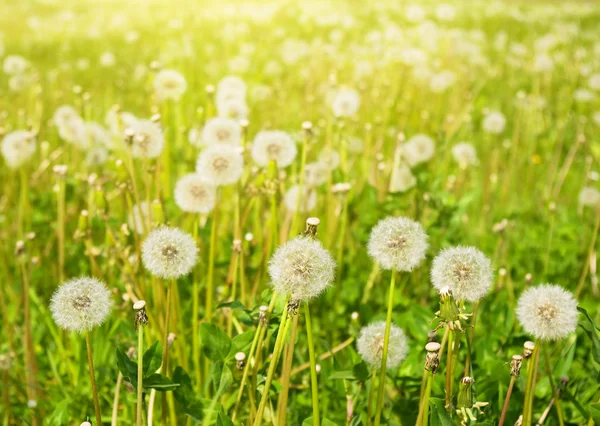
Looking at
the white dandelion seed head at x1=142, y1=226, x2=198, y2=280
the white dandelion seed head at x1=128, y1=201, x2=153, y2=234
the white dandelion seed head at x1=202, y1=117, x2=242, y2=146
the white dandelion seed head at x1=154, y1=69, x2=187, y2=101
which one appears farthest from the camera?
the white dandelion seed head at x1=154, y1=69, x2=187, y2=101

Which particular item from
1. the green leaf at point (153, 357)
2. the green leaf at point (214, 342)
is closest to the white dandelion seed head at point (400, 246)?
the green leaf at point (214, 342)

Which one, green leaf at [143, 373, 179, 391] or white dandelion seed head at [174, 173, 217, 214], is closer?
green leaf at [143, 373, 179, 391]

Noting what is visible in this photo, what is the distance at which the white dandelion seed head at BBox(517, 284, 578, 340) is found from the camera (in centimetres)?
103

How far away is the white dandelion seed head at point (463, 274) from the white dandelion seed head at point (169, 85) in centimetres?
142

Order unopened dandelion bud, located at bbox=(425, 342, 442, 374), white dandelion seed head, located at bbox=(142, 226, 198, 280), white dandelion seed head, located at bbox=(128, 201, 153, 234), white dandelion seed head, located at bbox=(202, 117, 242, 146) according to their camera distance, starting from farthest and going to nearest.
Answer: white dandelion seed head, located at bbox=(202, 117, 242, 146) < white dandelion seed head, located at bbox=(128, 201, 153, 234) < white dandelion seed head, located at bbox=(142, 226, 198, 280) < unopened dandelion bud, located at bbox=(425, 342, 442, 374)

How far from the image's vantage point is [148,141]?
166 cm

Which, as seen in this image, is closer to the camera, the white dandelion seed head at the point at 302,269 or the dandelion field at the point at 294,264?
the white dandelion seed head at the point at 302,269

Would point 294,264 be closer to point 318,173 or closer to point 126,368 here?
point 126,368

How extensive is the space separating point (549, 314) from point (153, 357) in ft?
2.33

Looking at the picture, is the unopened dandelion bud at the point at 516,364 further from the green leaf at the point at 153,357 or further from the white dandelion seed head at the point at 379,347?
the green leaf at the point at 153,357

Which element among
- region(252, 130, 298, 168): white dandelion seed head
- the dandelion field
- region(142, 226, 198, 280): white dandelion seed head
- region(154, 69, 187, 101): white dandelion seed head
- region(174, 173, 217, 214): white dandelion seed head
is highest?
region(154, 69, 187, 101): white dandelion seed head

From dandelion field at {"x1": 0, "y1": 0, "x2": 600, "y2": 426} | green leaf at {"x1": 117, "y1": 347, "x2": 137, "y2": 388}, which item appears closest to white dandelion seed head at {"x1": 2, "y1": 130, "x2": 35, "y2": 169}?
dandelion field at {"x1": 0, "y1": 0, "x2": 600, "y2": 426}

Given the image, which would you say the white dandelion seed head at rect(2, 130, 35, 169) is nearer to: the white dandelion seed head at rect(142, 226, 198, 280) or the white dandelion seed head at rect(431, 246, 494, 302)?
the white dandelion seed head at rect(142, 226, 198, 280)

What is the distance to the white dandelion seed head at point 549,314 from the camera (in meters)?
1.03
